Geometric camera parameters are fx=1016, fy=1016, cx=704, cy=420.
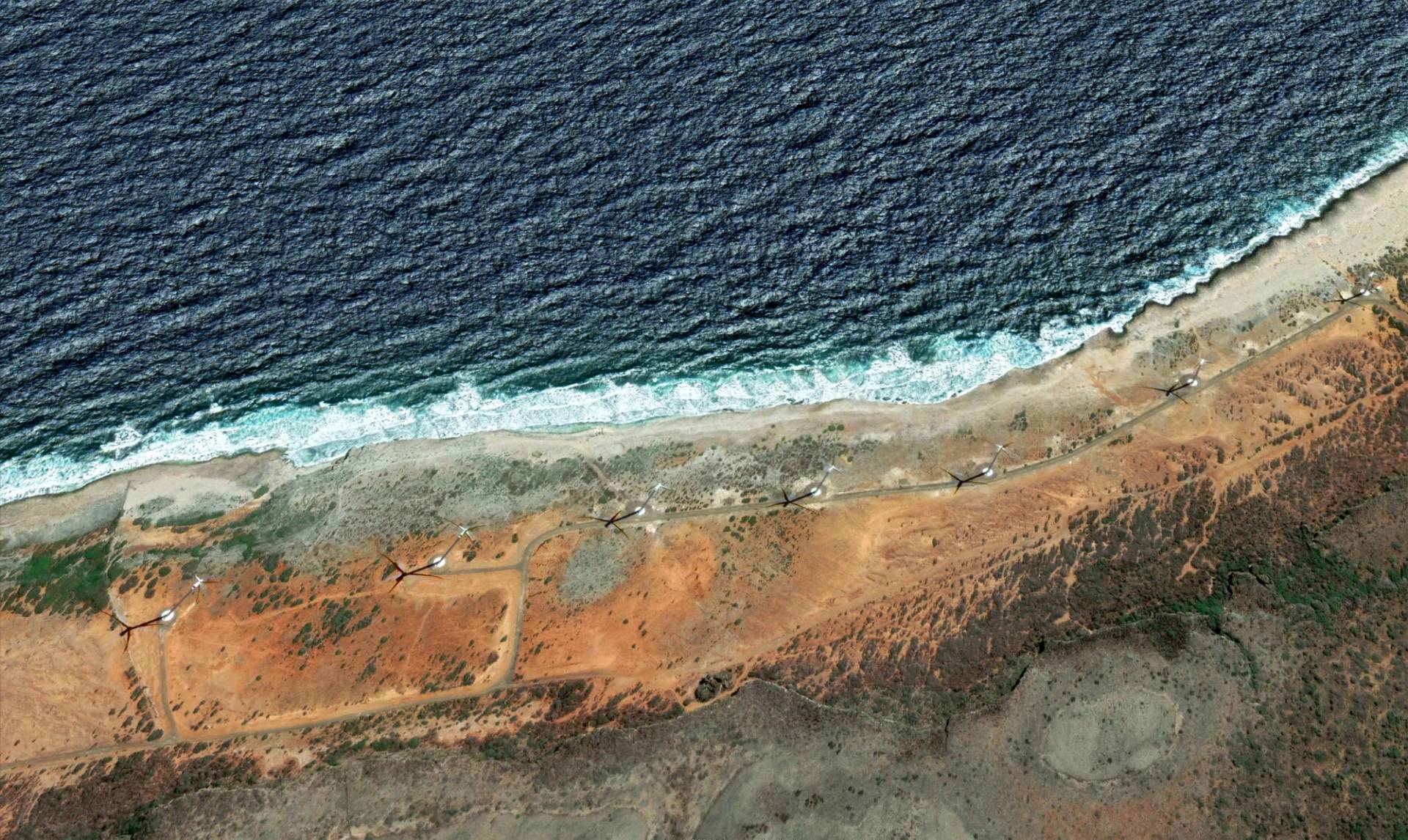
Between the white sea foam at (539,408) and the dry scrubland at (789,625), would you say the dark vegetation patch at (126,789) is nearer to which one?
the dry scrubland at (789,625)

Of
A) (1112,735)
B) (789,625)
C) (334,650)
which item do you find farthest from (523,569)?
(1112,735)

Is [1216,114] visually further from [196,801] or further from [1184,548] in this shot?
[196,801]

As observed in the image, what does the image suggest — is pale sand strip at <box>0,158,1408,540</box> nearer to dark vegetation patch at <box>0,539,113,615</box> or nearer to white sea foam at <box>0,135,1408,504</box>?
white sea foam at <box>0,135,1408,504</box>

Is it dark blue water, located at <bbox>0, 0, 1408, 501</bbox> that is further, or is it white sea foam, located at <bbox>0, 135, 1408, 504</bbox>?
dark blue water, located at <bbox>0, 0, 1408, 501</bbox>

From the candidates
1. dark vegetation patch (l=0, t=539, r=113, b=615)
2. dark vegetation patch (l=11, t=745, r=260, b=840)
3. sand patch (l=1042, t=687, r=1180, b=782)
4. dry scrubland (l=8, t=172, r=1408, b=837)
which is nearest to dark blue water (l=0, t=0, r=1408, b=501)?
dry scrubland (l=8, t=172, r=1408, b=837)

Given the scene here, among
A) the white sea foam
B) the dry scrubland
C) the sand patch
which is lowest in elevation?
the sand patch

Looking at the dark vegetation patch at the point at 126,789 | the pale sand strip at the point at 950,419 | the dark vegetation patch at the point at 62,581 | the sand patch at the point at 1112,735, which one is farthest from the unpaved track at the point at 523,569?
the sand patch at the point at 1112,735

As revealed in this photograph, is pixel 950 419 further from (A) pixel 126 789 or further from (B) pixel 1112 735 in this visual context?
(A) pixel 126 789
